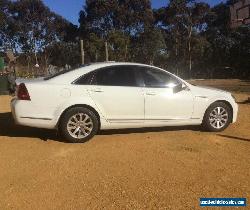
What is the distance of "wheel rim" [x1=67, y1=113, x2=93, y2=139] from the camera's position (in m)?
6.81

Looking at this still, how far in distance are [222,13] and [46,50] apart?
2566 cm

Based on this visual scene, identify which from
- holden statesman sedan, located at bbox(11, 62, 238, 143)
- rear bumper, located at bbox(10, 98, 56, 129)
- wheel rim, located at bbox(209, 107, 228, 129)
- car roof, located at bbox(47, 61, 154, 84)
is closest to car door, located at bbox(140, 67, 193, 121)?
holden statesman sedan, located at bbox(11, 62, 238, 143)

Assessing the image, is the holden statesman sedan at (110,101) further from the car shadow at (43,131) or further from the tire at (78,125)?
the car shadow at (43,131)

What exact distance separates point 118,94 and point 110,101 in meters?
0.20

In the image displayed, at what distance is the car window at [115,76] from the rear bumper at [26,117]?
3.72ft

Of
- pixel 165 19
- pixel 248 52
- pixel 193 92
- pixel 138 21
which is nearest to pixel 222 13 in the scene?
pixel 165 19

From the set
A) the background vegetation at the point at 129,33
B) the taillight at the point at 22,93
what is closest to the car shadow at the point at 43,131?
the taillight at the point at 22,93

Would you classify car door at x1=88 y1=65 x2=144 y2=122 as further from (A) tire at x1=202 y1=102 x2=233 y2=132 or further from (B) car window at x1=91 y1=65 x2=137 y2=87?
(A) tire at x1=202 y1=102 x2=233 y2=132

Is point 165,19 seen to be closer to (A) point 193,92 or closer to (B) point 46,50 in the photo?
(B) point 46,50

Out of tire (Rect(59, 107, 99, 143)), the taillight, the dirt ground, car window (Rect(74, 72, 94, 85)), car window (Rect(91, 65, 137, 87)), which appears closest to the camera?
the dirt ground

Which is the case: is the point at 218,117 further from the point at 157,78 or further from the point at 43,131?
the point at 43,131

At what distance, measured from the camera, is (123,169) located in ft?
18.0

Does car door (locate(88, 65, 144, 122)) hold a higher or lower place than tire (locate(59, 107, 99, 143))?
higher

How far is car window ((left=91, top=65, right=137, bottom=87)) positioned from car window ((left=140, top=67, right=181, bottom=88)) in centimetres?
25
